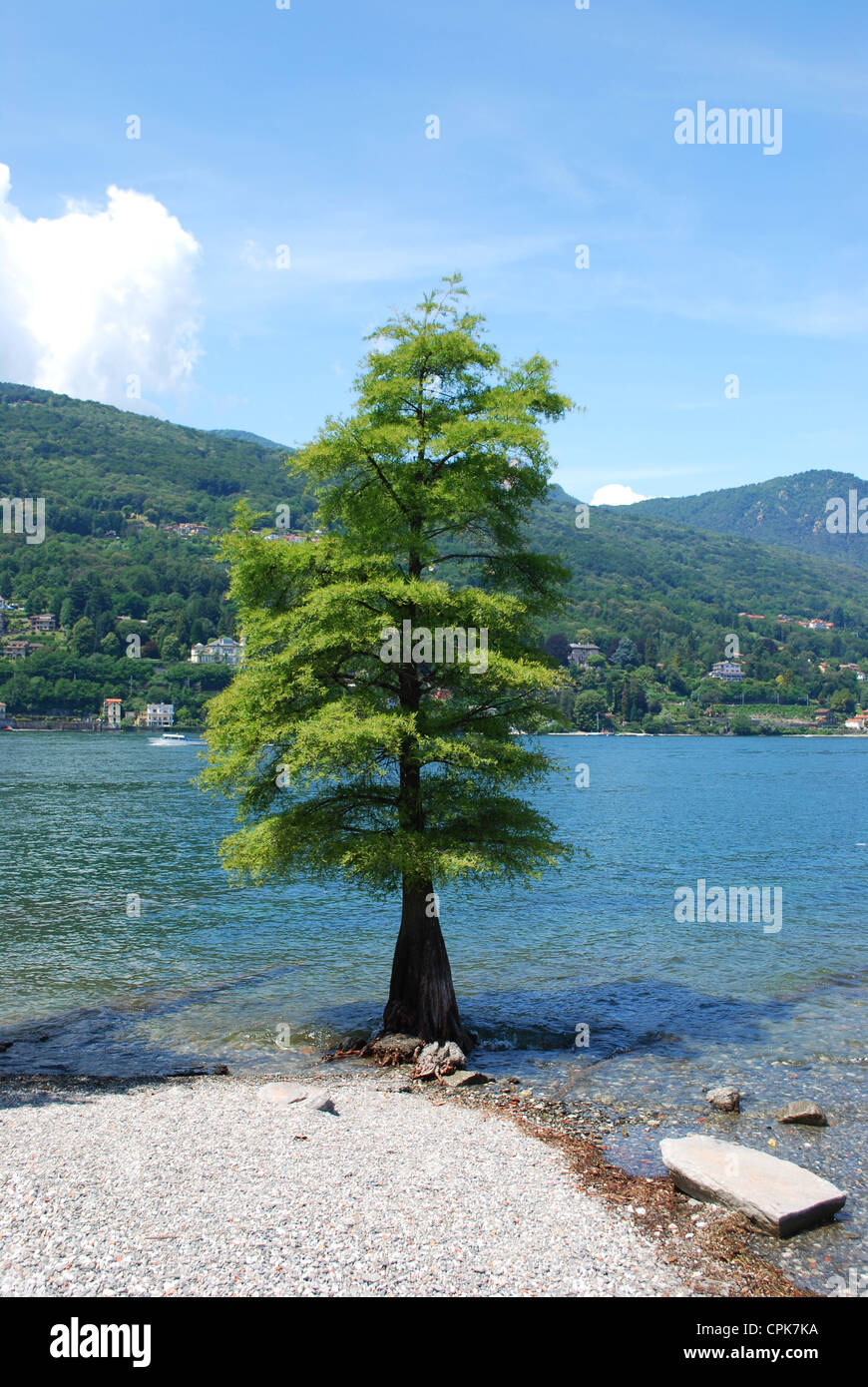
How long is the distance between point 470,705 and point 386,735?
3179 millimetres

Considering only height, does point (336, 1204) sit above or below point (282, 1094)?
above

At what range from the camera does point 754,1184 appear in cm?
1255

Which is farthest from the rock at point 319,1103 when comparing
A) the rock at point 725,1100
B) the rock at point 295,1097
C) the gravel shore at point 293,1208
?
the rock at point 725,1100

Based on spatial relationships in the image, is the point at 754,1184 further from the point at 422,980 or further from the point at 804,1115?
the point at 422,980

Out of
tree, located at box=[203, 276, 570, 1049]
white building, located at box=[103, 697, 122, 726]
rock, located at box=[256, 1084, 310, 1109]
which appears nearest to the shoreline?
rock, located at box=[256, 1084, 310, 1109]

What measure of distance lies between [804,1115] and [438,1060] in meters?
7.15

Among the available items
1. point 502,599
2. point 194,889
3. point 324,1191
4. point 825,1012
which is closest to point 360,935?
point 194,889

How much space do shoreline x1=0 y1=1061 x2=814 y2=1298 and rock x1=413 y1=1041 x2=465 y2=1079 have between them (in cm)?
209

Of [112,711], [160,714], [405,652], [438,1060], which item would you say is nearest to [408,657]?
[405,652]

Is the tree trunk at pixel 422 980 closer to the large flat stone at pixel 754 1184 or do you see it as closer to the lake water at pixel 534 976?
the lake water at pixel 534 976

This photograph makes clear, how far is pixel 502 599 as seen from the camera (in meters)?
19.5

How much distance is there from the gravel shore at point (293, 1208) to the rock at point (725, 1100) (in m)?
4.43

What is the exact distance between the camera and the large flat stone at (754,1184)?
1199 centimetres
